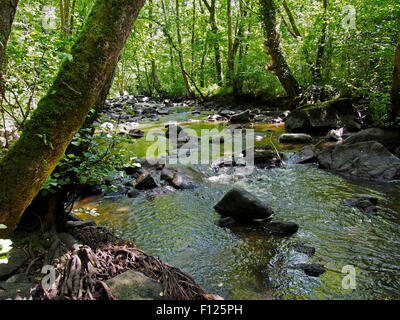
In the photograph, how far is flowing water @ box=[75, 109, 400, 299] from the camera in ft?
10.5

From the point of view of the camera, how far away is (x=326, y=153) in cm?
757

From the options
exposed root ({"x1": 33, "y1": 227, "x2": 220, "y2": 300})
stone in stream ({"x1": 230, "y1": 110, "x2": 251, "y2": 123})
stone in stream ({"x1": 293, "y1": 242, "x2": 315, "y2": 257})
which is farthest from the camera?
stone in stream ({"x1": 230, "y1": 110, "x2": 251, "y2": 123})

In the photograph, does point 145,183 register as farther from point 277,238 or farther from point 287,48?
point 287,48

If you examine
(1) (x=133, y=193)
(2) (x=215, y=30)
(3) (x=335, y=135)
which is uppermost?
(2) (x=215, y=30)

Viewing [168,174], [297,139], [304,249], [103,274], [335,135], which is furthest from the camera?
[297,139]

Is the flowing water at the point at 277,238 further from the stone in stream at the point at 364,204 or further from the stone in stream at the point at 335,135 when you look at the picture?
the stone in stream at the point at 335,135

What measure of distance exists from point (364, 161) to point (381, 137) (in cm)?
167

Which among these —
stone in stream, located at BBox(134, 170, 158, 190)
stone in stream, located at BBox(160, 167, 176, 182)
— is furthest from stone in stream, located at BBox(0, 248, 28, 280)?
stone in stream, located at BBox(160, 167, 176, 182)

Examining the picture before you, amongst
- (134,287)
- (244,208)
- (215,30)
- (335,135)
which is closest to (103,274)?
(134,287)

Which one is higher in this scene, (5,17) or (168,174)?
(5,17)

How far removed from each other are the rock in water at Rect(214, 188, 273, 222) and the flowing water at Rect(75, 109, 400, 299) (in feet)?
0.88

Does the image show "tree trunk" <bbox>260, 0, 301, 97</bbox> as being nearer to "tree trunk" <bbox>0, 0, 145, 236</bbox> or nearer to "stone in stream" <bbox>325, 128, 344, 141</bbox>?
"stone in stream" <bbox>325, 128, 344, 141</bbox>

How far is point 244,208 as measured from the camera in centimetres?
482
